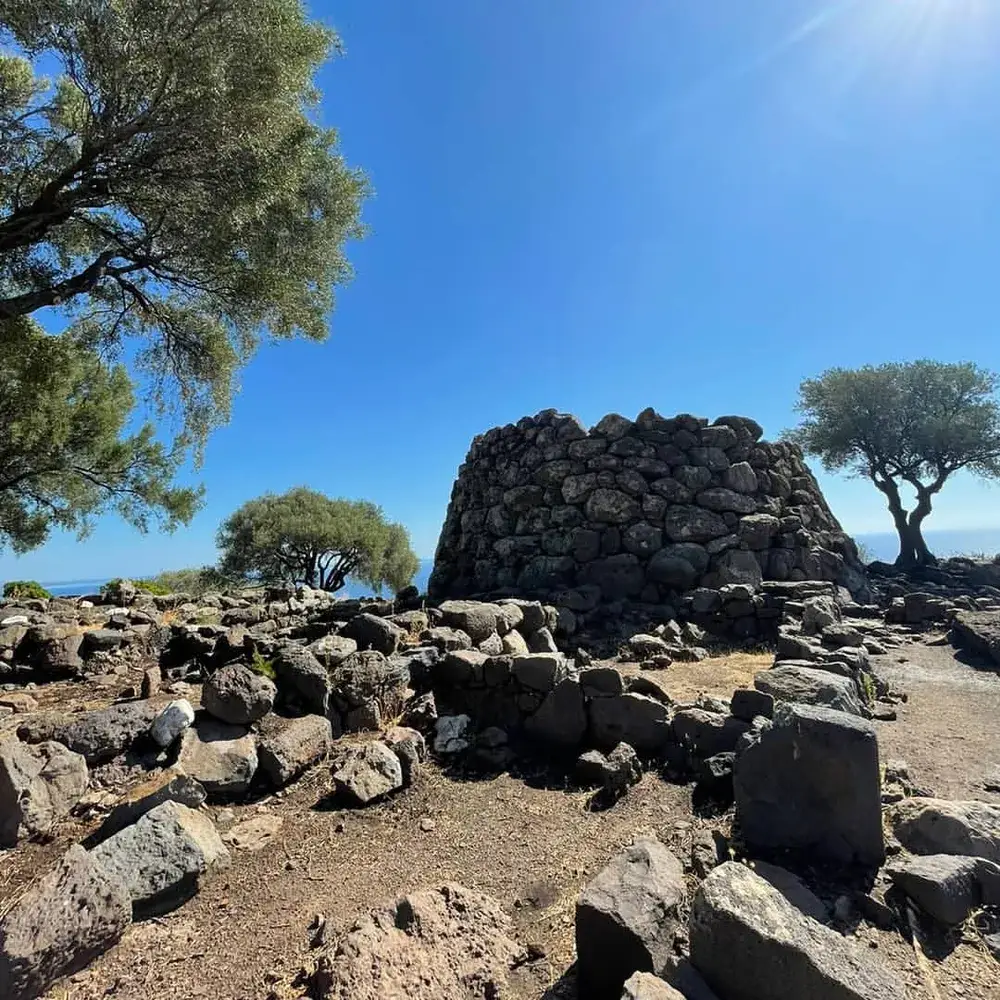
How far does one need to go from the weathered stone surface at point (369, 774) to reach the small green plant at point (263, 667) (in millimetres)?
949

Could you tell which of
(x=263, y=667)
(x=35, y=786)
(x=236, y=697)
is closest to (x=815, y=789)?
(x=236, y=697)

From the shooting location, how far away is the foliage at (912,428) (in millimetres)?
19938

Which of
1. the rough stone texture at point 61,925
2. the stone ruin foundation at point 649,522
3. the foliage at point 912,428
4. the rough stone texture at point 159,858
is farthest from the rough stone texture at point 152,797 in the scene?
the foliage at point 912,428

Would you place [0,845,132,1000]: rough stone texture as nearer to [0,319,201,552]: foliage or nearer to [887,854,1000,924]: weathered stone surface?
[887,854,1000,924]: weathered stone surface

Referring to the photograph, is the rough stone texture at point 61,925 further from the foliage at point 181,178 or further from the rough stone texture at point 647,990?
the foliage at point 181,178

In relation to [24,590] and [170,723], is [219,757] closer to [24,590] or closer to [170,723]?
[170,723]

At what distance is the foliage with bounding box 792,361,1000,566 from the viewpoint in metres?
19.9

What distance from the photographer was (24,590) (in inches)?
513

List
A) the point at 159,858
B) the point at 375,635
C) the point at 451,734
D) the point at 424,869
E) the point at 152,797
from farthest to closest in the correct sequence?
the point at 375,635 < the point at 451,734 < the point at 152,797 < the point at 424,869 < the point at 159,858

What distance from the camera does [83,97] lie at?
6590 millimetres

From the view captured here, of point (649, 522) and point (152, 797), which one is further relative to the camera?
point (649, 522)

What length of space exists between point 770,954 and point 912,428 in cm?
2332

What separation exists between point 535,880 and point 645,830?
82cm

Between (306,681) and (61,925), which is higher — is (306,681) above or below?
above
